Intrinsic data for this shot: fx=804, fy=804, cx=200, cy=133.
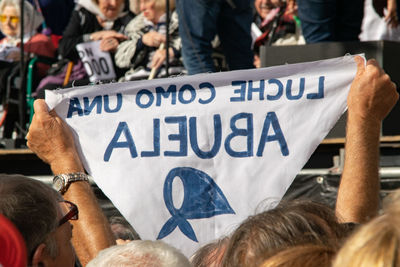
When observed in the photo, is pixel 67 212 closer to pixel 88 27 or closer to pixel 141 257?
pixel 141 257

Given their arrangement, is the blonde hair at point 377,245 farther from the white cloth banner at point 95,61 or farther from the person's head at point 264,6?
the person's head at point 264,6

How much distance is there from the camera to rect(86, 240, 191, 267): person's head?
1891 mm

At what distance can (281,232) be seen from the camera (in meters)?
1.70

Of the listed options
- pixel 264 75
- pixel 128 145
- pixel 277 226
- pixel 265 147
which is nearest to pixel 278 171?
pixel 265 147

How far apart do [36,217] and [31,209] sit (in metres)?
0.02

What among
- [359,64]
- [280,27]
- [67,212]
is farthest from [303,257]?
[280,27]

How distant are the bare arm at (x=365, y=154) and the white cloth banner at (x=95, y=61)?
4085 millimetres

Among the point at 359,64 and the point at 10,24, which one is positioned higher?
the point at 359,64

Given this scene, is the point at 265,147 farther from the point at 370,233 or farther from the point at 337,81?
the point at 370,233

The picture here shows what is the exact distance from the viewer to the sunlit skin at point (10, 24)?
7.12m

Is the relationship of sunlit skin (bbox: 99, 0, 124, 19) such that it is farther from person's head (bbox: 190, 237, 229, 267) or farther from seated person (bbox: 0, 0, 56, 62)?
person's head (bbox: 190, 237, 229, 267)

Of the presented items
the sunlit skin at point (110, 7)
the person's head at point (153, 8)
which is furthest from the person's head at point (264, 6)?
the sunlit skin at point (110, 7)

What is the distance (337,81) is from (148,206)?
75cm

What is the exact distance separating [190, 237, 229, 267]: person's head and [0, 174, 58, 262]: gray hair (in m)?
0.41
